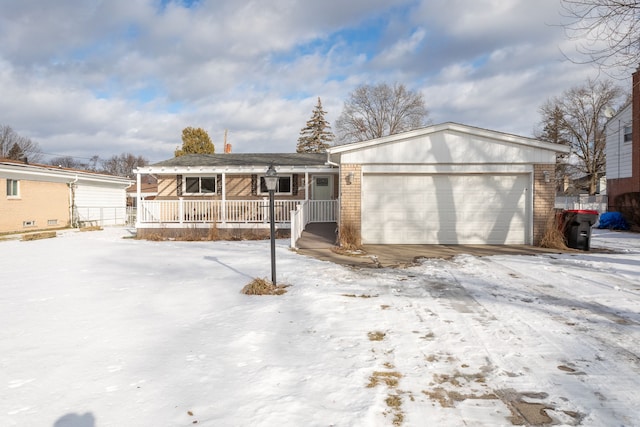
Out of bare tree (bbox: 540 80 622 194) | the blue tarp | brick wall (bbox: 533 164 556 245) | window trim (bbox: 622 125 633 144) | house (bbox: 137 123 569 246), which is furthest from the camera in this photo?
bare tree (bbox: 540 80 622 194)

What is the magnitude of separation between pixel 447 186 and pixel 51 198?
18750 millimetres

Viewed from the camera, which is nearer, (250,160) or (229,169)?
(229,169)

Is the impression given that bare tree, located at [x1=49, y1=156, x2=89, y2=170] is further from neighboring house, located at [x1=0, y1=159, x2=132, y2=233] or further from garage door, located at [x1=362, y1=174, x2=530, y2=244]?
garage door, located at [x1=362, y1=174, x2=530, y2=244]

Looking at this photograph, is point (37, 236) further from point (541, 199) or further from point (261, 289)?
point (541, 199)

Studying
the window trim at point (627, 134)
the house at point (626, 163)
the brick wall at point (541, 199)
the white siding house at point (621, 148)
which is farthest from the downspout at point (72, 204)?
the window trim at point (627, 134)

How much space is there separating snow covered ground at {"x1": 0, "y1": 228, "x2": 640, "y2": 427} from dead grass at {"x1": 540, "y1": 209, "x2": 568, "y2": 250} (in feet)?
11.2

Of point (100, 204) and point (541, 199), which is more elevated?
point (100, 204)

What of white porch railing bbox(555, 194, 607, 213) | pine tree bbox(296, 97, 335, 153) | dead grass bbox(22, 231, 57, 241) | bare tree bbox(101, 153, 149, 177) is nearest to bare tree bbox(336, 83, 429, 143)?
pine tree bbox(296, 97, 335, 153)

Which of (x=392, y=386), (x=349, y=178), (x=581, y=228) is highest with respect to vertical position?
(x=349, y=178)

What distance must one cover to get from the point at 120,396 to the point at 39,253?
9.80 m

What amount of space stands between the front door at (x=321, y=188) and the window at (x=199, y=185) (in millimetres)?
4440

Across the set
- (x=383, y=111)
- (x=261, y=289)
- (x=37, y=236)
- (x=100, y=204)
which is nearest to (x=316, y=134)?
(x=383, y=111)

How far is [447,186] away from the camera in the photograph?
11.4 meters

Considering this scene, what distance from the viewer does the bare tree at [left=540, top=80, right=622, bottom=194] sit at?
103ft
